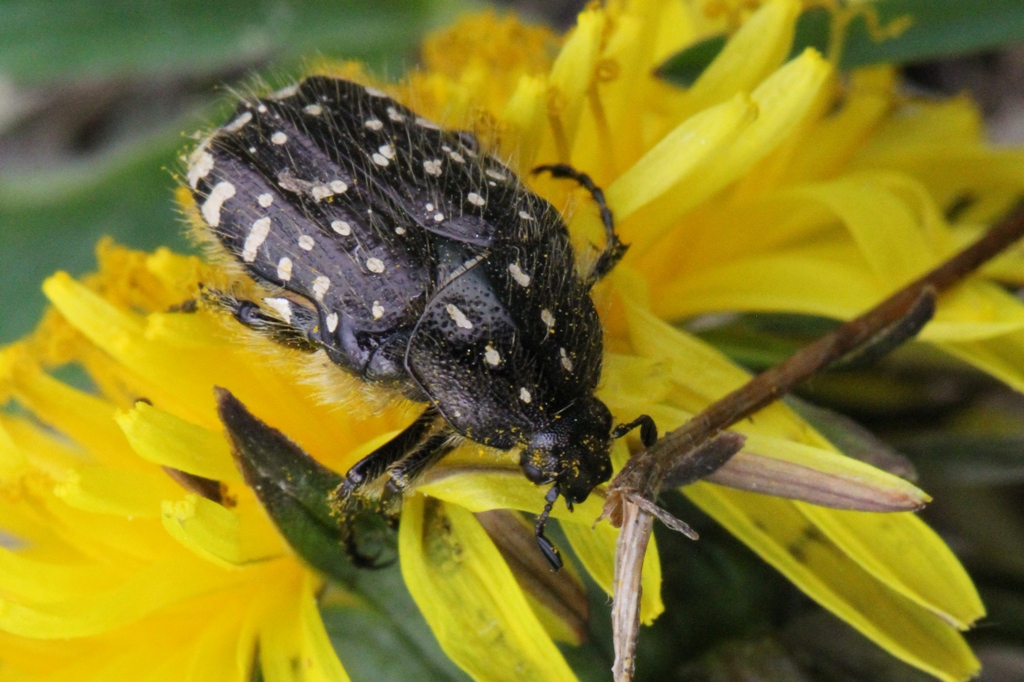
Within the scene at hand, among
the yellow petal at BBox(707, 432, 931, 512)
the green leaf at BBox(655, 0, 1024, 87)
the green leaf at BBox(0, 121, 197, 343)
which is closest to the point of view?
the yellow petal at BBox(707, 432, 931, 512)

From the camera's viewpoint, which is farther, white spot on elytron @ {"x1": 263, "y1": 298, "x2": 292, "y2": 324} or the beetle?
white spot on elytron @ {"x1": 263, "y1": 298, "x2": 292, "y2": 324}

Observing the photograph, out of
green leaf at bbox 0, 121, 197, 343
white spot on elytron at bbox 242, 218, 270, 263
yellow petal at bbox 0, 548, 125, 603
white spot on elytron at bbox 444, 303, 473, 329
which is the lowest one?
white spot on elytron at bbox 444, 303, 473, 329

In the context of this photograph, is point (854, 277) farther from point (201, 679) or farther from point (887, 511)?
point (201, 679)

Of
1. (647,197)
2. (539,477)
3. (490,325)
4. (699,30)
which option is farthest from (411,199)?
(699,30)

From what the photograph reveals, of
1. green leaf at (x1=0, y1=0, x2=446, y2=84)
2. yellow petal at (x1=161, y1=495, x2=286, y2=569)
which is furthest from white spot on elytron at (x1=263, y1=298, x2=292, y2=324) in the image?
green leaf at (x1=0, y1=0, x2=446, y2=84)

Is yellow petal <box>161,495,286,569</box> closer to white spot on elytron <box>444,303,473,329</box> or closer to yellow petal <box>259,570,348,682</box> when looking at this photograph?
yellow petal <box>259,570,348,682</box>

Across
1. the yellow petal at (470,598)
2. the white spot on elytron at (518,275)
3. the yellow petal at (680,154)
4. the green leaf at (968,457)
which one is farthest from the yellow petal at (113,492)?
the green leaf at (968,457)
